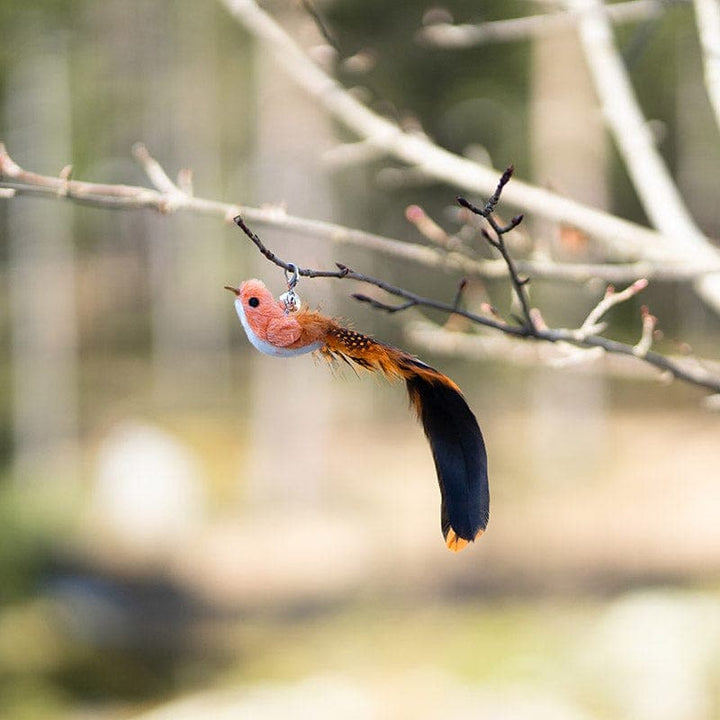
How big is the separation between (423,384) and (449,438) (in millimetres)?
44

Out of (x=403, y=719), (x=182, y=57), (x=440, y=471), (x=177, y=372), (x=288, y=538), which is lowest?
(x=403, y=719)

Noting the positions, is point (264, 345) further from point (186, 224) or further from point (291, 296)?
point (186, 224)

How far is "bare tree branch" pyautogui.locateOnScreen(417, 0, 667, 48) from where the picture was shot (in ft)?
4.72

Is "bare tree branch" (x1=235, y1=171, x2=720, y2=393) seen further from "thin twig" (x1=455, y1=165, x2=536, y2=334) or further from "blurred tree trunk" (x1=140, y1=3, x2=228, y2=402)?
"blurred tree trunk" (x1=140, y1=3, x2=228, y2=402)

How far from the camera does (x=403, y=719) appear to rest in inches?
160

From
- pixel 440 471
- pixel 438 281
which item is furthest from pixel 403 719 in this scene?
pixel 438 281

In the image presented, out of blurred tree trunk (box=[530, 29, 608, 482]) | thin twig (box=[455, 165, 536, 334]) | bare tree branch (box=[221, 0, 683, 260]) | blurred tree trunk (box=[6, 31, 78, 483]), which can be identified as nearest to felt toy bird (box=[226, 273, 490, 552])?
thin twig (box=[455, 165, 536, 334])

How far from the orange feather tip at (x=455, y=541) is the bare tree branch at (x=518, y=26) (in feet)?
2.94

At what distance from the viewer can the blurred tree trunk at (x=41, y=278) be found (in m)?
6.62

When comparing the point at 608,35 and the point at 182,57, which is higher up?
the point at 182,57

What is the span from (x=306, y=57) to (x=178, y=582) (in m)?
4.39

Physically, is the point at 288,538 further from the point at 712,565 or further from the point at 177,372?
the point at 177,372

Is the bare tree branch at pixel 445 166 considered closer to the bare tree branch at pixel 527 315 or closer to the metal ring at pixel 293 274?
the bare tree branch at pixel 527 315

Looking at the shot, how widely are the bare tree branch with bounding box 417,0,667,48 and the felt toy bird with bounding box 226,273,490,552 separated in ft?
2.63
